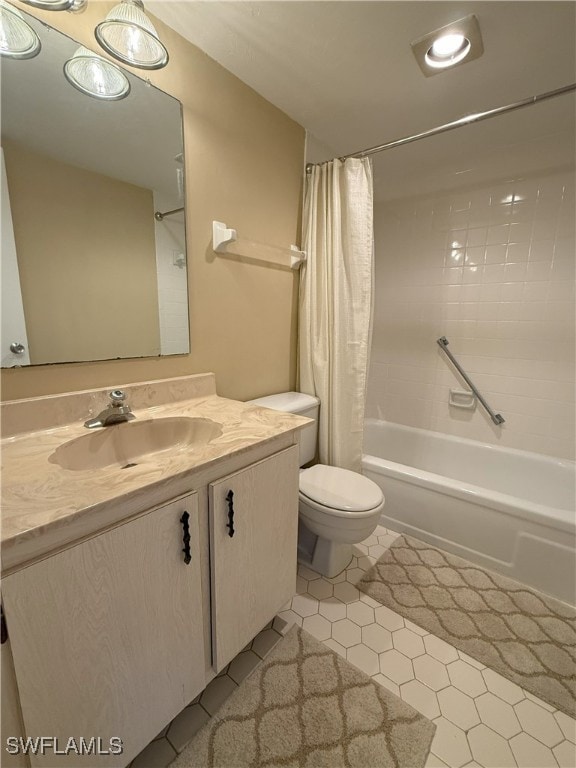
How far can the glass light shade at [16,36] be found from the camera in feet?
2.71

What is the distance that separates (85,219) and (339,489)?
4.52ft

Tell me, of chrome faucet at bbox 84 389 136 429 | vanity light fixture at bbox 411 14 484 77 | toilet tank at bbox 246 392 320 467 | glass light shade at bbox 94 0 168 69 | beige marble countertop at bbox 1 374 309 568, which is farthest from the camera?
toilet tank at bbox 246 392 320 467

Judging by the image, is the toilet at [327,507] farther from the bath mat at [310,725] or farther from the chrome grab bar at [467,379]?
the chrome grab bar at [467,379]

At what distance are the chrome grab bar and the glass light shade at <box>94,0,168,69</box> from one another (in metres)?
2.02

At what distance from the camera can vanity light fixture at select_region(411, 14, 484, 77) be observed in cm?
110

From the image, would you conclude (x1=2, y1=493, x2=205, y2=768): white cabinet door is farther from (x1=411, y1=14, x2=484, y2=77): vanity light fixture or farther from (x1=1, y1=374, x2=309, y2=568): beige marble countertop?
(x1=411, y1=14, x2=484, y2=77): vanity light fixture

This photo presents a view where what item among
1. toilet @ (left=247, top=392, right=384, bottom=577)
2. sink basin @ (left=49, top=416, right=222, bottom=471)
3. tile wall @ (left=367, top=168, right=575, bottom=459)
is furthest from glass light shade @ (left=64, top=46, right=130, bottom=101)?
tile wall @ (left=367, top=168, right=575, bottom=459)

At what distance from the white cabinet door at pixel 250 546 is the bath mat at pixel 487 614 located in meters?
0.60

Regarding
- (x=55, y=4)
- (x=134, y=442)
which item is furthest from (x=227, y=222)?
(x=134, y=442)

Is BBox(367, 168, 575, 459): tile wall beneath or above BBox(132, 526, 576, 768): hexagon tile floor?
above

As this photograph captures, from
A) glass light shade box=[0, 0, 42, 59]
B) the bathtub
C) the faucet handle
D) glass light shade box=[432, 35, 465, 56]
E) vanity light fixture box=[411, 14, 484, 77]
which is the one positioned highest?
glass light shade box=[432, 35, 465, 56]

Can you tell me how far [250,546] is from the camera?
0.97 meters

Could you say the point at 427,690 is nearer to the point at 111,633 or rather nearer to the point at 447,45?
the point at 111,633

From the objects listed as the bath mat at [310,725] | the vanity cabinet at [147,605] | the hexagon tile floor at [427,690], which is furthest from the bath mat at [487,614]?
the vanity cabinet at [147,605]
